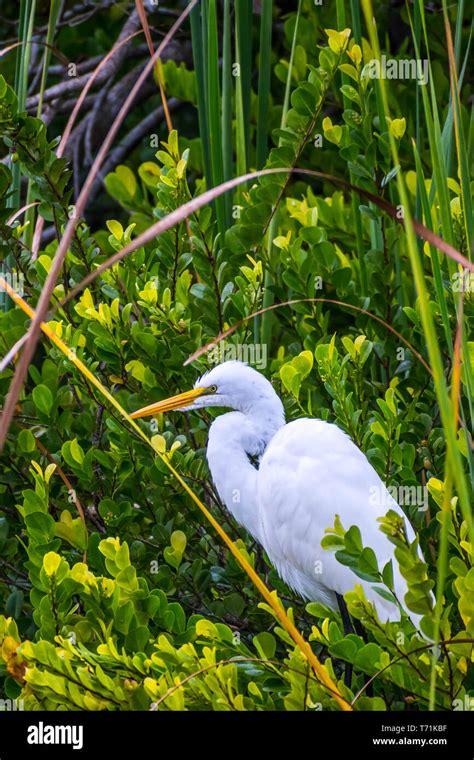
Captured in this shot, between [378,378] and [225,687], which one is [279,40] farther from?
[225,687]

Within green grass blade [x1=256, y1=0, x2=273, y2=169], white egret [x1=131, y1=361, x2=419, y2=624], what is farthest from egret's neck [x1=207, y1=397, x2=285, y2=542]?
green grass blade [x1=256, y1=0, x2=273, y2=169]

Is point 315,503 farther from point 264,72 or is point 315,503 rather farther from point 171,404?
point 264,72

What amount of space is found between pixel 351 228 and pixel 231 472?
27.6 inches

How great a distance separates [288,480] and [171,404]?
1.02ft

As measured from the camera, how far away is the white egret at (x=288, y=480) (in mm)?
1819

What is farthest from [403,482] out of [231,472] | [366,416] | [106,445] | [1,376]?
[1,376]

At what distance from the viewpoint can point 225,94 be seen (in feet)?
6.41

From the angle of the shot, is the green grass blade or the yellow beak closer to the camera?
the yellow beak

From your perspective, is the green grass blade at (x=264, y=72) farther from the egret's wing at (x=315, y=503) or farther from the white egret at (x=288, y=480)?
the egret's wing at (x=315, y=503)

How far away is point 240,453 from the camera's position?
6.34 ft

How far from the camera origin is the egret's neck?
6.15 ft

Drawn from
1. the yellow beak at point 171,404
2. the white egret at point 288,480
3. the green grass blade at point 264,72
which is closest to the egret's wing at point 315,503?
the white egret at point 288,480

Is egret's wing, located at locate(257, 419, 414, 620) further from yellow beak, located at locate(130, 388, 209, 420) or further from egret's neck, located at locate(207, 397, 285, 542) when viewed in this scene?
yellow beak, located at locate(130, 388, 209, 420)

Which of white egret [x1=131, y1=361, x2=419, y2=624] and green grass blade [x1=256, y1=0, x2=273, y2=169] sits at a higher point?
green grass blade [x1=256, y1=0, x2=273, y2=169]
